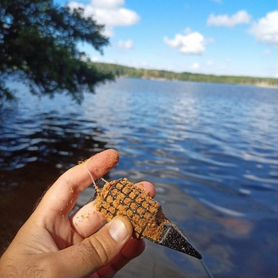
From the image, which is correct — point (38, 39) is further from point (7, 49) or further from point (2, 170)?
point (2, 170)

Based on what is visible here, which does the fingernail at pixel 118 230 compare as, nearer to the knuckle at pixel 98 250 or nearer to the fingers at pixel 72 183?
the knuckle at pixel 98 250

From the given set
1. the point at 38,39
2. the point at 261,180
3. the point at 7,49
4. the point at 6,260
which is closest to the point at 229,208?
the point at 261,180

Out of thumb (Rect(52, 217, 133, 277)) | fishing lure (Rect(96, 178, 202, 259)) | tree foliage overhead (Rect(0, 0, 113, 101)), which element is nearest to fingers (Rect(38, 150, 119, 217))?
fishing lure (Rect(96, 178, 202, 259))

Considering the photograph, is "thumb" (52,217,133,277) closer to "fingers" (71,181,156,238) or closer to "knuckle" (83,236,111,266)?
"knuckle" (83,236,111,266)

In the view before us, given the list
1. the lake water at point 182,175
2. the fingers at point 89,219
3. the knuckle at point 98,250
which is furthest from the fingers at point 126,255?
the lake water at point 182,175

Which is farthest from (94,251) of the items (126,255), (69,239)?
(126,255)

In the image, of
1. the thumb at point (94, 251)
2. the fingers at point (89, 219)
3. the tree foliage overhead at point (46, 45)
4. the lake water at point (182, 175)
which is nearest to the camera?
the thumb at point (94, 251)
